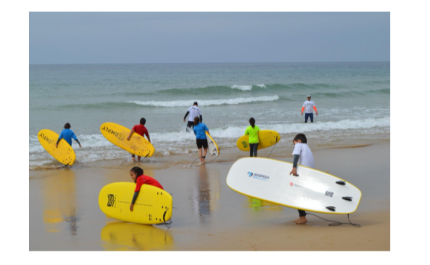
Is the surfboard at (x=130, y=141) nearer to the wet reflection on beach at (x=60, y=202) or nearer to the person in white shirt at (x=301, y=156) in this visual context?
the wet reflection on beach at (x=60, y=202)

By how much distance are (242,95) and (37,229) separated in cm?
2878

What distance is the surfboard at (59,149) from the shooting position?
34.9ft

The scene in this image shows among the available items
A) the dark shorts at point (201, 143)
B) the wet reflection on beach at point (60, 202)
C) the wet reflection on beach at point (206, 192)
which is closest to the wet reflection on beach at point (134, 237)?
the wet reflection on beach at point (60, 202)

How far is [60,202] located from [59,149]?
377 cm

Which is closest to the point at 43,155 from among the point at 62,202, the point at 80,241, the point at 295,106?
the point at 62,202

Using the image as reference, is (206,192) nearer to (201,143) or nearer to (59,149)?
(201,143)

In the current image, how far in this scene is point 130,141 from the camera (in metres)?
11.4

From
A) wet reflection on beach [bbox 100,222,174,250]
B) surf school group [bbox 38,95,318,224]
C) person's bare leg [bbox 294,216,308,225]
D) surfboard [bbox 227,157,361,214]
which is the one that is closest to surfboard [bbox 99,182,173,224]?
wet reflection on beach [bbox 100,222,174,250]

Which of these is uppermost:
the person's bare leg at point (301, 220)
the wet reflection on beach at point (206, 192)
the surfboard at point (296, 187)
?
the surfboard at point (296, 187)

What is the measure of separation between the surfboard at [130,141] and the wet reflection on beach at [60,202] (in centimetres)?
184

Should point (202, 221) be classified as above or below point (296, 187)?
below

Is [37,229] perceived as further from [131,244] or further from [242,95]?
[242,95]

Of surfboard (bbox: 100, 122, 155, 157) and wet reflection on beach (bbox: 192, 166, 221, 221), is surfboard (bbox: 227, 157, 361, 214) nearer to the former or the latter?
wet reflection on beach (bbox: 192, 166, 221, 221)

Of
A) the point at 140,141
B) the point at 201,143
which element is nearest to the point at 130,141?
the point at 140,141
